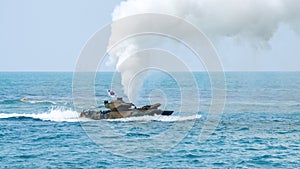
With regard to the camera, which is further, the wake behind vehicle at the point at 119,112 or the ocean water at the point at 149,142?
the wake behind vehicle at the point at 119,112

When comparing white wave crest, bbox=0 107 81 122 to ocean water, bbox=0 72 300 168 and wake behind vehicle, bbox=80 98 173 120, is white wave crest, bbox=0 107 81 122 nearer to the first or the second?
ocean water, bbox=0 72 300 168

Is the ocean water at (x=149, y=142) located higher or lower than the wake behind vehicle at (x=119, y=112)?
lower

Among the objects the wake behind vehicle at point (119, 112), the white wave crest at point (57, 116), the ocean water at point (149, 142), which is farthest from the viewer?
the white wave crest at point (57, 116)

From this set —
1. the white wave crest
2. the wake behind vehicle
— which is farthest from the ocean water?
the wake behind vehicle

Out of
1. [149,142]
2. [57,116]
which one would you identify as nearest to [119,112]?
[57,116]

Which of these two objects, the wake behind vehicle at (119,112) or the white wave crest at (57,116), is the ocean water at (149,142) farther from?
the wake behind vehicle at (119,112)

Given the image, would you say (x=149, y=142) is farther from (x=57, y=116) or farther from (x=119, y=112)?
(x=57, y=116)

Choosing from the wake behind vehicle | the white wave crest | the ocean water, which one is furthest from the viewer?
the white wave crest

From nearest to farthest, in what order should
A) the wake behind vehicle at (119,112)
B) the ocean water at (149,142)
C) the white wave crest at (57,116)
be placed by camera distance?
the ocean water at (149,142) < the wake behind vehicle at (119,112) < the white wave crest at (57,116)

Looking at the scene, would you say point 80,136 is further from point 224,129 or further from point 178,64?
point 178,64

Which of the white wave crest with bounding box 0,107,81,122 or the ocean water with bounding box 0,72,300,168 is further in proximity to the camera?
the white wave crest with bounding box 0,107,81,122

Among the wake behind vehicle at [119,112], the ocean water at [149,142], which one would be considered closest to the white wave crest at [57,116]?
the ocean water at [149,142]

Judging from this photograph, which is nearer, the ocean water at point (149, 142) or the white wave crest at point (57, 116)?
the ocean water at point (149, 142)

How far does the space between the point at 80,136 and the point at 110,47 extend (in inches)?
618
